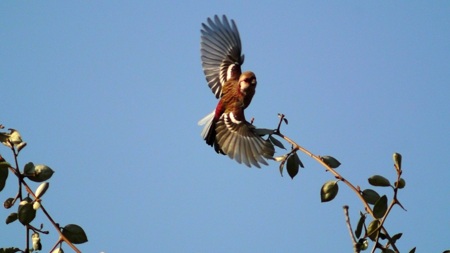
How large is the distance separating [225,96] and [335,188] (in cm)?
268

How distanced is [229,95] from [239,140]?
0.68m

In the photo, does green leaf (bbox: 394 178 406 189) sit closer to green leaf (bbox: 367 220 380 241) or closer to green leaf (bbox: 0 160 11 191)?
green leaf (bbox: 367 220 380 241)

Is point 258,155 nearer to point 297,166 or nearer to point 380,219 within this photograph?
point 297,166

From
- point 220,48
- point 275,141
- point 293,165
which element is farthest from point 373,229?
point 220,48

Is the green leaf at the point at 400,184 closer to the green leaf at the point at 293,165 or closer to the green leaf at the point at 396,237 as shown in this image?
the green leaf at the point at 396,237

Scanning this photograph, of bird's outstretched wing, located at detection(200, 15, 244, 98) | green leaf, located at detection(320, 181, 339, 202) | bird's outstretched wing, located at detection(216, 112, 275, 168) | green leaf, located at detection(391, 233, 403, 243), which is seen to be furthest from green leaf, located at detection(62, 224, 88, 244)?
bird's outstretched wing, located at detection(200, 15, 244, 98)

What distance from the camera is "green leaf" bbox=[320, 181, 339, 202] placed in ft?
9.34

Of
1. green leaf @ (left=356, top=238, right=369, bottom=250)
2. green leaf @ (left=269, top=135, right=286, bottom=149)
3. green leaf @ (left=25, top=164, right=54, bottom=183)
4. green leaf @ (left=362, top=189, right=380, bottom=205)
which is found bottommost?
green leaf @ (left=25, top=164, right=54, bottom=183)

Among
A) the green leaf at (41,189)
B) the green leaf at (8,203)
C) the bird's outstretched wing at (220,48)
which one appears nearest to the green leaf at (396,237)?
the green leaf at (41,189)

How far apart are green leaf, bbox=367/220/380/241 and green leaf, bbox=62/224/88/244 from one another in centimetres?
120

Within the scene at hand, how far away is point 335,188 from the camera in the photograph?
9.36ft

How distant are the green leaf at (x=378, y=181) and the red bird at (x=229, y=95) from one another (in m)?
0.76

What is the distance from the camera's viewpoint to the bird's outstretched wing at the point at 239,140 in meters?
4.52

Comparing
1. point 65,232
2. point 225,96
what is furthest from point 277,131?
point 225,96
